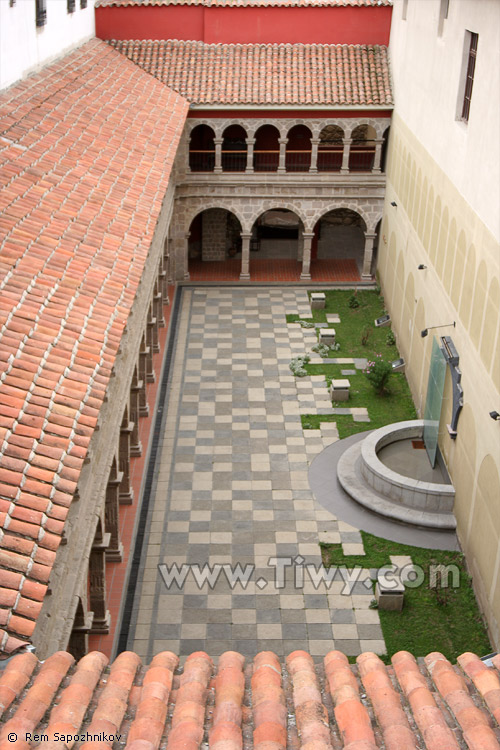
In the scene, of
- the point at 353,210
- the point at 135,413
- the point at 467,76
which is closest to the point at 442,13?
the point at 467,76

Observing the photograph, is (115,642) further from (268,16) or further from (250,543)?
(268,16)

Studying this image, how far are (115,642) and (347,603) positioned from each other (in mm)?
3730

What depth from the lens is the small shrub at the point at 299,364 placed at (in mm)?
22047

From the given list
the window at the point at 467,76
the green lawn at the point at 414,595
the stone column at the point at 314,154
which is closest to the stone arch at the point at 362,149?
the stone column at the point at 314,154

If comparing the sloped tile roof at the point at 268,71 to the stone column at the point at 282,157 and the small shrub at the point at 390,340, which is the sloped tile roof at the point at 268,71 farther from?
the small shrub at the point at 390,340

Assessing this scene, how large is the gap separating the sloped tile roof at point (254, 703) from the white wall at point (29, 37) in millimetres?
12848

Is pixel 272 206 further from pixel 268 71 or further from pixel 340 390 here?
pixel 340 390

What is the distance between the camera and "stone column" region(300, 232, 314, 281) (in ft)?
91.1

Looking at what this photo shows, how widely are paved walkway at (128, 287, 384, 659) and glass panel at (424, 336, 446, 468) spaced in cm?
226

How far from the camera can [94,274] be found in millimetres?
11703

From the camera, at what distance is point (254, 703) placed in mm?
5672

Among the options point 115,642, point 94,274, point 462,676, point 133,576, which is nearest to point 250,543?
point 133,576

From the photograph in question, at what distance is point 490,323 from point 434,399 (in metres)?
4.01

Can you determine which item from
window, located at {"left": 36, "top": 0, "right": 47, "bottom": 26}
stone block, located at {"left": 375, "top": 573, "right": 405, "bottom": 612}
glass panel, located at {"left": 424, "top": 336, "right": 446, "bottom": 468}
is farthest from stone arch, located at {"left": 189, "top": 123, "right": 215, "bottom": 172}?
stone block, located at {"left": 375, "top": 573, "right": 405, "bottom": 612}
